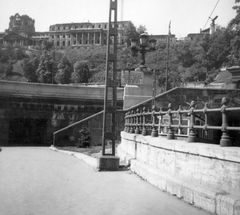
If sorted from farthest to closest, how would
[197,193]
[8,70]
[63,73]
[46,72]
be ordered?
[8,70]
[63,73]
[46,72]
[197,193]

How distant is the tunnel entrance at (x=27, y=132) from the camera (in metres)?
27.5

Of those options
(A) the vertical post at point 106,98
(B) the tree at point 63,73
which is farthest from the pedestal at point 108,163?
(B) the tree at point 63,73

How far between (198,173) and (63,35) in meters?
152

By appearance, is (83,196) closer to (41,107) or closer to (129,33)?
(41,107)

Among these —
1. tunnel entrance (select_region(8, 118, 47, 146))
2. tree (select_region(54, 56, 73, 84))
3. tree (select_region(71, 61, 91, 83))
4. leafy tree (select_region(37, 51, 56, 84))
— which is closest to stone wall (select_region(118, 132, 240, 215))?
tunnel entrance (select_region(8, 118, 47, 146))

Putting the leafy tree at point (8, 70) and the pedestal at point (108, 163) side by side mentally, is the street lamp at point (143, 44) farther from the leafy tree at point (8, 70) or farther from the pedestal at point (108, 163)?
the leafy tree at point (8, 70)

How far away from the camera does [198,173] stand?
6.43 meters

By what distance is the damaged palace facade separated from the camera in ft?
449

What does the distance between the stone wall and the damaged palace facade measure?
126 m

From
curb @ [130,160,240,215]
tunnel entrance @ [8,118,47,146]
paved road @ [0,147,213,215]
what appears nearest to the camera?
curb @ [130,160,240,215]

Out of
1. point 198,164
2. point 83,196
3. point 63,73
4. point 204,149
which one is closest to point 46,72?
point 63,73

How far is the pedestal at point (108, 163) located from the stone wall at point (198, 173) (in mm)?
1671

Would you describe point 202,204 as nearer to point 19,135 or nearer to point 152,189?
point 152,189

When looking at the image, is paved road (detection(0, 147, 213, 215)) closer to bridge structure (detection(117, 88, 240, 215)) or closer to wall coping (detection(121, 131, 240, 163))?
bridge structure (detection(117, 88, 240, 215))
